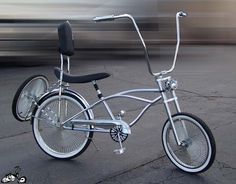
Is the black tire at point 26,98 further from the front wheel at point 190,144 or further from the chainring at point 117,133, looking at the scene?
the front wheel at point 190,144

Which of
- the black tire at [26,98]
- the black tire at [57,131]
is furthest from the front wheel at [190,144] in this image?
the black tire at [26,98]

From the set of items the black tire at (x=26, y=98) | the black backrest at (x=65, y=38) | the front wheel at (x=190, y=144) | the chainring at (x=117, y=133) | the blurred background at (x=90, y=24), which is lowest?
the front wheel at (x=190, y=144)

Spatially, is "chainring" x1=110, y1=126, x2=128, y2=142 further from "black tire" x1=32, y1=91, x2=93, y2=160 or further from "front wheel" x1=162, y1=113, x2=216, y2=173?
"front wheel" x1=162, y1=113, x2=216, y2=173

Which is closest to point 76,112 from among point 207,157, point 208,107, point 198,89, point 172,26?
point 207,157

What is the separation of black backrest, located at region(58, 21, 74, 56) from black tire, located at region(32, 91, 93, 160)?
1.39 feet

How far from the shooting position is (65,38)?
158 inches

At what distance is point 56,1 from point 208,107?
12.8ft

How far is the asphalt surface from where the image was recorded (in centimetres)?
390

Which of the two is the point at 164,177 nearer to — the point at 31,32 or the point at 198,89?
the point at 198,89

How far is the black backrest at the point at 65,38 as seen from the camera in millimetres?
3977

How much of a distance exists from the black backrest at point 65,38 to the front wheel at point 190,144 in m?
1.21

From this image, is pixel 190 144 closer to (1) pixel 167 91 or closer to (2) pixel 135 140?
(1) pixel 167 91


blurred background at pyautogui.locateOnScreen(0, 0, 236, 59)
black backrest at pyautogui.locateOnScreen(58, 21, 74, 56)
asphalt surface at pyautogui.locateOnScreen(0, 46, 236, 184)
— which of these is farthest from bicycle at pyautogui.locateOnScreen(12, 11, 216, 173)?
blurred background at pyautogui.locateOnScreen(0, 0, 236, 59)

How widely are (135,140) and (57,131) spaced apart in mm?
1008
